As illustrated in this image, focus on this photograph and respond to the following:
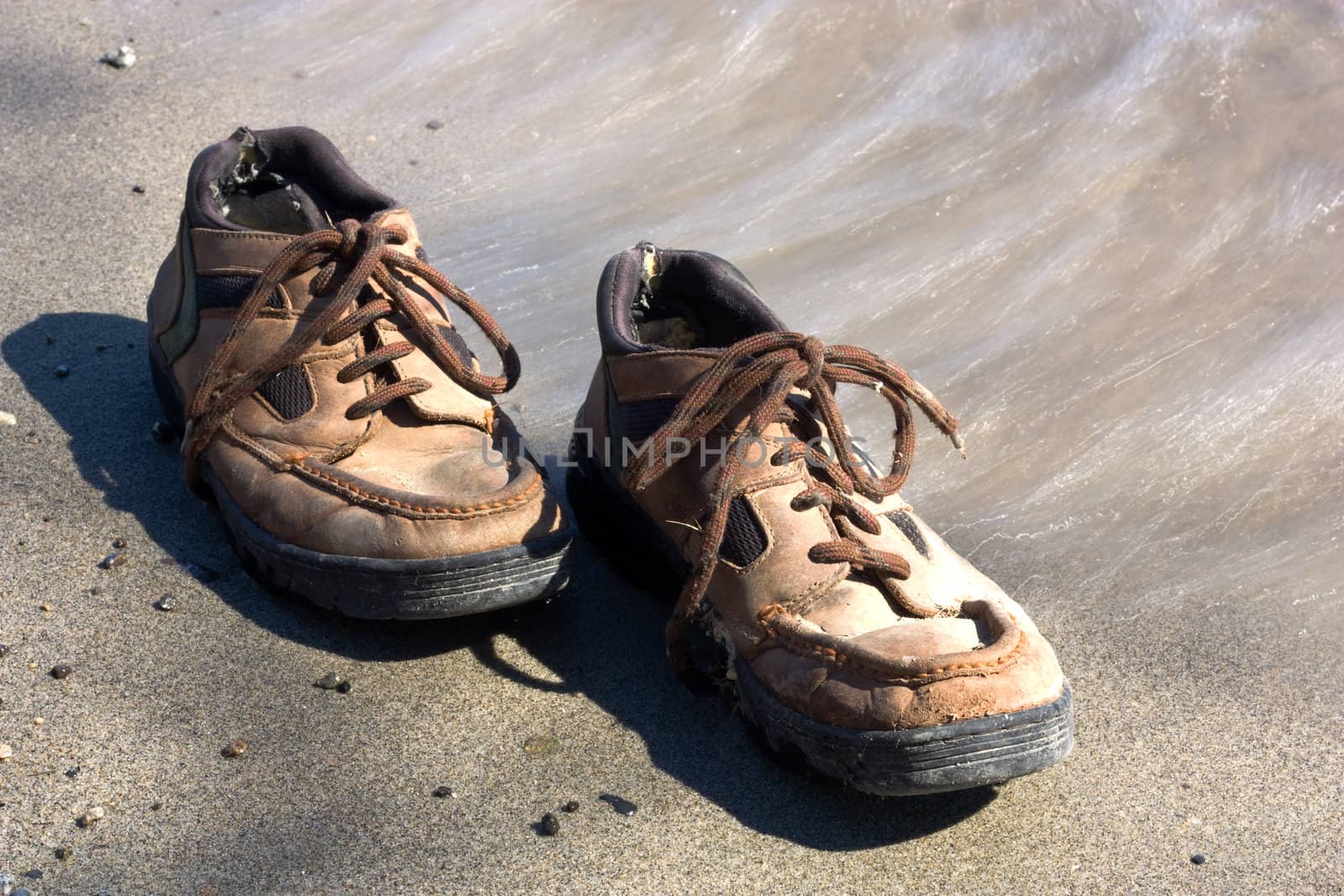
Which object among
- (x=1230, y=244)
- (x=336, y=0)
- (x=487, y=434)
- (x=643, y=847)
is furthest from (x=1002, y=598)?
(x=336, y=0)

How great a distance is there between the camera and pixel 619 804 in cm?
217

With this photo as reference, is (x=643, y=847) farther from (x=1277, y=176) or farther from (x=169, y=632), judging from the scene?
(x=1277, y=176)

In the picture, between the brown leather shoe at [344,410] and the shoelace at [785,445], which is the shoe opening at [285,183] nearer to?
the brown leather shoe at [344,410]

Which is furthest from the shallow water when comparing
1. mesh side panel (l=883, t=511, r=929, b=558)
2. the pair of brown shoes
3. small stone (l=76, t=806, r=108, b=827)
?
small stone (l=76, t=806, r=108, b=827)

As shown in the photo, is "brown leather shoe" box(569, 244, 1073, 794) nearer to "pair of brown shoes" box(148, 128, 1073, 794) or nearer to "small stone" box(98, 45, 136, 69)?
"pair of brown shoes" box(148, 128, 1073, 794)

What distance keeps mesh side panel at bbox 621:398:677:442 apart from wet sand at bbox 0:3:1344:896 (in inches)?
15.0

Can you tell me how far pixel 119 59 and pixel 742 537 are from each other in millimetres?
3100

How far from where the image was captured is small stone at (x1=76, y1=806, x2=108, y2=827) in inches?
78.4

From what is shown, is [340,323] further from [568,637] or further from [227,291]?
[568,637]

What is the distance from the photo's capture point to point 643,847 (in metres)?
2.09

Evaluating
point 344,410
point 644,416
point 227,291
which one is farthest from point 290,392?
point 644,416

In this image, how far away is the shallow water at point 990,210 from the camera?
3.02m

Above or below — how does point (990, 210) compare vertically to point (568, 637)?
above

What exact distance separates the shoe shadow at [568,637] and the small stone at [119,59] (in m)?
1.59
